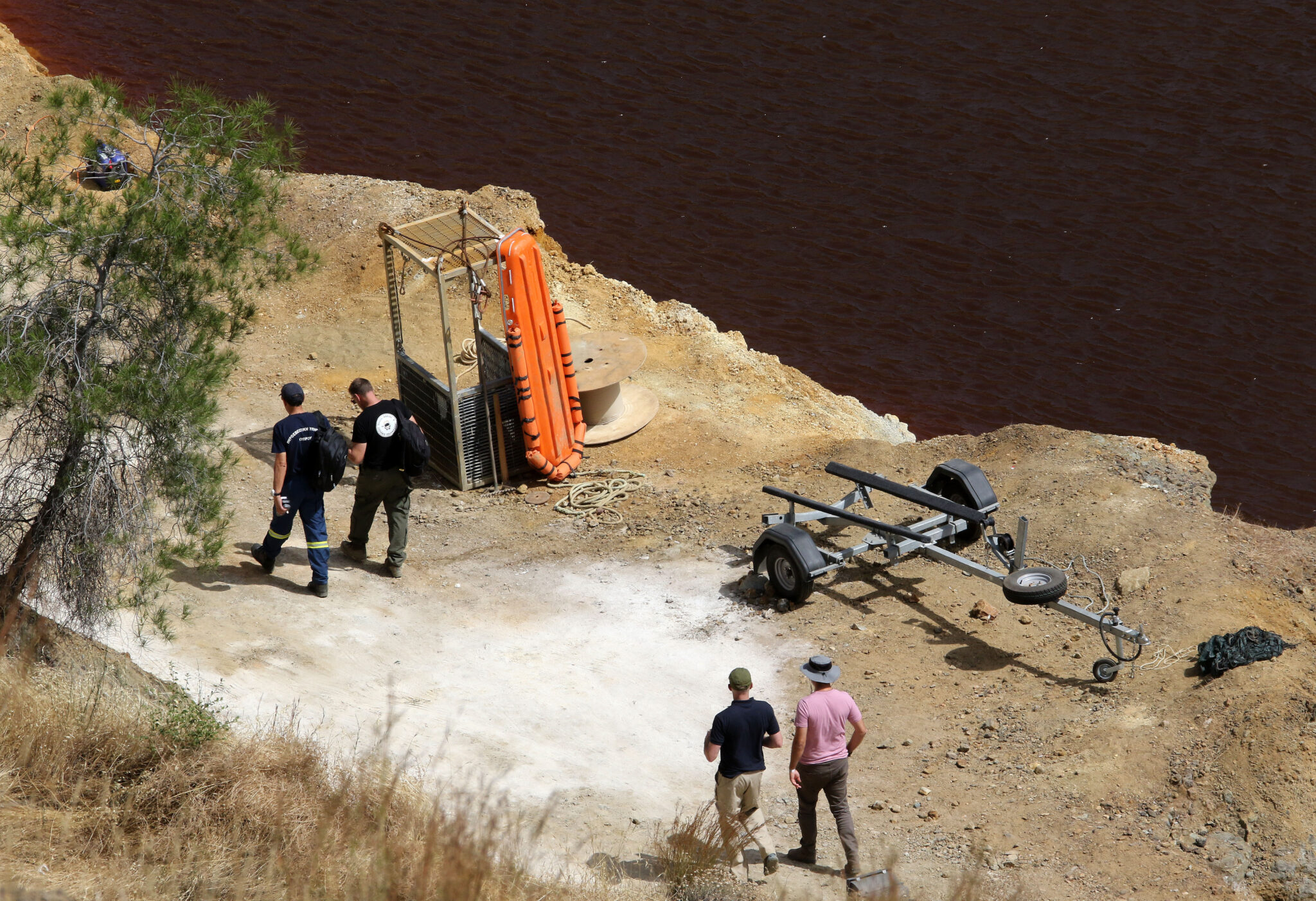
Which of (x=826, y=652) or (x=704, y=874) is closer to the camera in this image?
(x=704, y=874)

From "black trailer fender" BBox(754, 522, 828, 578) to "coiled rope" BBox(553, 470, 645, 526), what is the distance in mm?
1997

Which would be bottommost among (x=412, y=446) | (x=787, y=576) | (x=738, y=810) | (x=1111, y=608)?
(x=738, y=810)

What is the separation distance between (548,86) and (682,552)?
17.0m

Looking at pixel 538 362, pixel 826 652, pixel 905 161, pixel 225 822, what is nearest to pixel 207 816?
pixel 225 822

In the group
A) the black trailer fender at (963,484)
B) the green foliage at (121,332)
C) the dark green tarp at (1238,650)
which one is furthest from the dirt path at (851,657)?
the green foliage at (121,332)

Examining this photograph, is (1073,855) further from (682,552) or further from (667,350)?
(667,350)

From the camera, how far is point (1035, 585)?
9.64m

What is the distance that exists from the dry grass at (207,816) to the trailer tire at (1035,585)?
14.3 ft

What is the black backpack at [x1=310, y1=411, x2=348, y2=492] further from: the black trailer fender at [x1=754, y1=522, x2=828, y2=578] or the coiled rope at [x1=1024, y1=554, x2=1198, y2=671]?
the coiled rope at [x1=1024, y1=554, x2=1198, y2=671]

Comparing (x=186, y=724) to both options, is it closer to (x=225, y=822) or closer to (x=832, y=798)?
(x=225, y=822)

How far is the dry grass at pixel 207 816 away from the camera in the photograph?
18.7 feet

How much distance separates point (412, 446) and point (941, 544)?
4.82 m

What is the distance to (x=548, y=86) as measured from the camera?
26109mm

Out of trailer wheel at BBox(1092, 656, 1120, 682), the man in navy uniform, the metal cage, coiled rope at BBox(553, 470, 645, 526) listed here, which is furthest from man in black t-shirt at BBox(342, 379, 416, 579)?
trailer wheel at BBox(1092, 656, 1120, 682)
